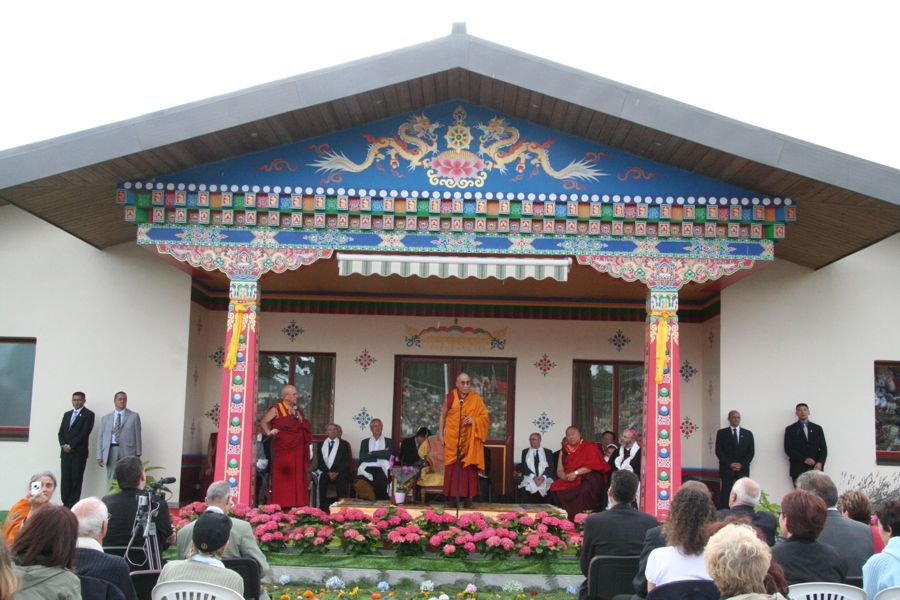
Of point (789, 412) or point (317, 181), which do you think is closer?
point (317, 181)

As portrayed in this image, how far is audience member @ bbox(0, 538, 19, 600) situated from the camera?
3.50m

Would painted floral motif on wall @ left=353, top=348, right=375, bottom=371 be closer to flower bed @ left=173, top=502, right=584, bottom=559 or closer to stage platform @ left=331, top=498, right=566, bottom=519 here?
stage platform @ left=331, top=498, right=566, bottom=519

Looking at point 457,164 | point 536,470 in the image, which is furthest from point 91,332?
point 536,470

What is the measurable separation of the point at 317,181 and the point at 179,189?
1490 mm

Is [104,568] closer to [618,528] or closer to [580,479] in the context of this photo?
[618,528]

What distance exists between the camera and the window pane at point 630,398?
1390 cm

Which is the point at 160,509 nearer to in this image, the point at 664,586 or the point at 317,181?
the point at 664,586

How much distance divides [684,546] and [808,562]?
739mm

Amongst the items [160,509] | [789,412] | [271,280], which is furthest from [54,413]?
[789,412]

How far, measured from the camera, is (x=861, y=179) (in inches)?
373

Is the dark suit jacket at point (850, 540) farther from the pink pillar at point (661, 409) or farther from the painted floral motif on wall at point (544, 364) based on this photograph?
the painted floral motif on wall at point (544, 364)

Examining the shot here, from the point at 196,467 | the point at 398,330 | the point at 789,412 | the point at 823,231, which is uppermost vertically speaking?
the point at 823,231

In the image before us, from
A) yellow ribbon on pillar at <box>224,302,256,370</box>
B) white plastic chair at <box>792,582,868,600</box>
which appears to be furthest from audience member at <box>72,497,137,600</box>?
yellow ribbon on pillar at <box>224,302,256,370</box>

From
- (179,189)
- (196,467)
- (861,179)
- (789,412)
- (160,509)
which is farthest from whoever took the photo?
(196,467)
